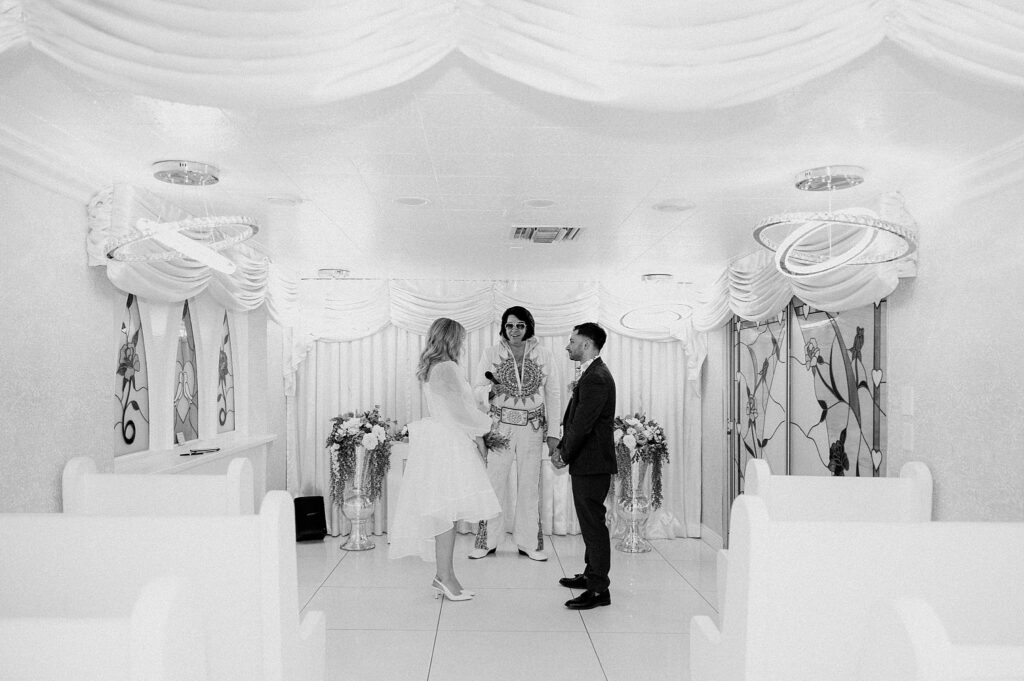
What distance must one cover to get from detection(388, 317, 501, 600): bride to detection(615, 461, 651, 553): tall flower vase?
193 centimetres

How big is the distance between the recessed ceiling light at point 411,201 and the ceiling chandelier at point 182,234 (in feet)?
2.49

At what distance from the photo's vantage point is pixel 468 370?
6.52m

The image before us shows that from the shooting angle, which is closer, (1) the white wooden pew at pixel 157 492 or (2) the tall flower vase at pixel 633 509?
(1) the white wooden pew at pixel 157 492

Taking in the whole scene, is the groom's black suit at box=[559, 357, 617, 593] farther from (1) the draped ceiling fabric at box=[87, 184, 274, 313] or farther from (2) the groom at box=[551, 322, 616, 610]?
(1) the draped ceiling fabric at box=[87, 184, 274, 313]

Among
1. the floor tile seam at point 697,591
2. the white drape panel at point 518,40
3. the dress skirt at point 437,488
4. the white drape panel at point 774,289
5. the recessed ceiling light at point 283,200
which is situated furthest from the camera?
the floor tile seam at point 697,591

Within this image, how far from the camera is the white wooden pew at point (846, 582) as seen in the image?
184 centimetres

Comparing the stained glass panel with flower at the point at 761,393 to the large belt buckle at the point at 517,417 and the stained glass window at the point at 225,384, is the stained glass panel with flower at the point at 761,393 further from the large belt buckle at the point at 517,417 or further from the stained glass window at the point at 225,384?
the stained glass window at the point at 225,384

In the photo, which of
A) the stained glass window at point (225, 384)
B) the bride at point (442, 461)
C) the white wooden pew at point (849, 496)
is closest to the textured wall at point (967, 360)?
the white wooden pew at point (849, 496)

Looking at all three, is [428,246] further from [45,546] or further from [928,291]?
[45,546]

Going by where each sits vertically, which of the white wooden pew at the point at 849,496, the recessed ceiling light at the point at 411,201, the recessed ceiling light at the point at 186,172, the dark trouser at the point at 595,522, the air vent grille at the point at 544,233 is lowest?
the dark trouser at the point at 595,522

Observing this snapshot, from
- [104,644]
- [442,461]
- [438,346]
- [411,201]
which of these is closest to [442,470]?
[442,461]

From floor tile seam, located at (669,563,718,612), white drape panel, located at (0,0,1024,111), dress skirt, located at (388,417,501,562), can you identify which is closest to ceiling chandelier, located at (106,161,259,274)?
white drape panel, located at (0,0,1024,111)

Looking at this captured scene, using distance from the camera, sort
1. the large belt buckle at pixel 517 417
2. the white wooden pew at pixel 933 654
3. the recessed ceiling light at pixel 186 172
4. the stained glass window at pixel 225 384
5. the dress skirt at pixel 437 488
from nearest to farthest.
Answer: the white wooden pew at pixel 933 654 < the recessed ceiling light at pixel 186 172 < the dress skirt at pixel 437 488 < the stained glass window at pixel 225 384 < the large belt buckle at pixel 517 417

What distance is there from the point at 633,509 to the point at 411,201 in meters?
3.27
